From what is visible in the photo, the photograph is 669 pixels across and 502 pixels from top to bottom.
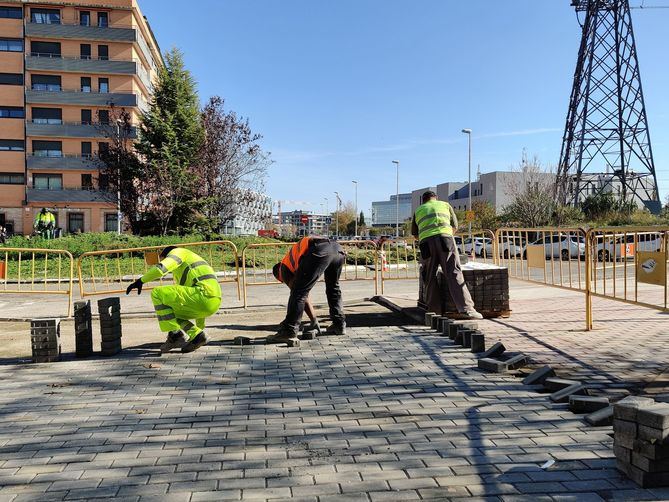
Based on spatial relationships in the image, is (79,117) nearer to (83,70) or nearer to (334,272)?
(83,70)

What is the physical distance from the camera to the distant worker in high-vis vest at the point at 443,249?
732 centimetres

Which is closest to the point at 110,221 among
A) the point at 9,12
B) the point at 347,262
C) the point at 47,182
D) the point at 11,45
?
the point at 47,182

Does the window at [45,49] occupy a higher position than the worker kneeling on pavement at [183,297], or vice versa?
the window at [45,49]

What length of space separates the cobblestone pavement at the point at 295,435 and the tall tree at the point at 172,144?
790 inches

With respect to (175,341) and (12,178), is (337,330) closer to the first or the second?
(175,341)

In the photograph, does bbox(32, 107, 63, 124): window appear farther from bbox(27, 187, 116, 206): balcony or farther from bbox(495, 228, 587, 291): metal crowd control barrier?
bbox(495, 228, 587, 291): metal crowd control barrier

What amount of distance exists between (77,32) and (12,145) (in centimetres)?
1117

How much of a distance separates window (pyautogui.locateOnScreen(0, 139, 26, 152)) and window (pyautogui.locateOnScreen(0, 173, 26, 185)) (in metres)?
2.12

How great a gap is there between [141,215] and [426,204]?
20.8 m

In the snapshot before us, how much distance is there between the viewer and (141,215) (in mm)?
25406

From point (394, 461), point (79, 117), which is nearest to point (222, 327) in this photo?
point (394, 461)

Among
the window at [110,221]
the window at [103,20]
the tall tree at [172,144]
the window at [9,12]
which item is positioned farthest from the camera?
the window at [110,221]

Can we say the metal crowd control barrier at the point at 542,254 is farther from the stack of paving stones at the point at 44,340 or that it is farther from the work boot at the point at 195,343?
the stack of paving stones at the point at 44,340

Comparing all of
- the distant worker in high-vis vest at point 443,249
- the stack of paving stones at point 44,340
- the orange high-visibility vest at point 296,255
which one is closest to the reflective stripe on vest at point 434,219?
the distant worker in high-vis vest at point 443,249
